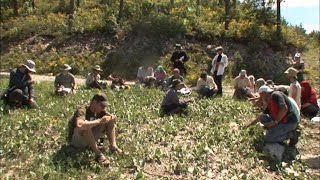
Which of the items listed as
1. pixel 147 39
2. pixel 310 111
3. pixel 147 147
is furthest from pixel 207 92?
pixel 147 39

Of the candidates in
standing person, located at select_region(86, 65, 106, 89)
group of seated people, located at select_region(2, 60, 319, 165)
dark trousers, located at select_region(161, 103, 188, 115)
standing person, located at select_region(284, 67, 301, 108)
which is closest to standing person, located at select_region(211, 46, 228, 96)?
group of seated people, located at select_region(2, 60, 319, 165)

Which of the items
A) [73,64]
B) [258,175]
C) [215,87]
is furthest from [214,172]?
[73,64]

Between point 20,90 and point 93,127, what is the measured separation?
14.4 ft

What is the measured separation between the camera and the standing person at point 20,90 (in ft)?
38.7

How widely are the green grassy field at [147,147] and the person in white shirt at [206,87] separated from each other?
229cm

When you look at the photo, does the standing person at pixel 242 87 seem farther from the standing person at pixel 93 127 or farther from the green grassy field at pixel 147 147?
the standing person at pixel 93 127

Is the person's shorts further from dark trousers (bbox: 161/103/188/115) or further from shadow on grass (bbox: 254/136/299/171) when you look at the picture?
dark trousers (bbox: 161/103/188/115)

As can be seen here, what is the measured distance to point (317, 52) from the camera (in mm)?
30047

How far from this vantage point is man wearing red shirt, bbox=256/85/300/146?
9469 mm

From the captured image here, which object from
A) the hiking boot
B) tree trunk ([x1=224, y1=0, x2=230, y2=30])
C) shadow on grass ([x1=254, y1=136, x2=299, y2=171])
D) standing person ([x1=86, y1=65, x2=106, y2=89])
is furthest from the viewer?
tree trunk ([x1=224, y1=0, x2=230, y2=30])

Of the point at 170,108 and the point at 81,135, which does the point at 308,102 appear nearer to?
the point at 170,108

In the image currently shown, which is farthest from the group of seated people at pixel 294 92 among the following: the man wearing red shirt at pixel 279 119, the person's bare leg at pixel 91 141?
the person's bare leg at pixel 91 141

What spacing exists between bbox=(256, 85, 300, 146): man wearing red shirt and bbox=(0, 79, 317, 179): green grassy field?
0.38 meters

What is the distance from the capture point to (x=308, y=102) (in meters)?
12.7
